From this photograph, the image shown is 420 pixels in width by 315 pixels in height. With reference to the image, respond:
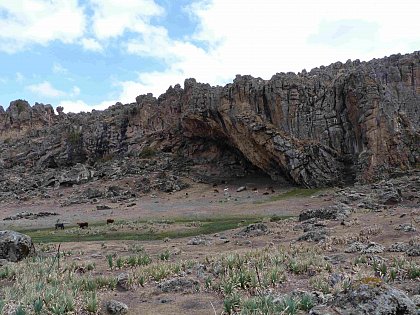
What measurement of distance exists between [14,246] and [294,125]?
148 feet

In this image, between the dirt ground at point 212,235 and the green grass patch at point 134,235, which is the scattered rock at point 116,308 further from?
the green grass patch at point 134,235

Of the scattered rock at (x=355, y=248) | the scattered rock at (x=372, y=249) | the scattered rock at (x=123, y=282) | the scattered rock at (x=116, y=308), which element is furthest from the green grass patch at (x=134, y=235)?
the scattered rock at (x=116, y=308)

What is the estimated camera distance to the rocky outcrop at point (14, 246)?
55.4 feet

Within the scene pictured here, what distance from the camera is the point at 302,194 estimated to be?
50156mm

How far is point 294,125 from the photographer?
2245 inches

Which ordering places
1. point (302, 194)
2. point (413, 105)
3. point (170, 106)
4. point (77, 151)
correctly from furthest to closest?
point (77, 151)
point (170, 106)
point (413, 105)
point (302, 194)

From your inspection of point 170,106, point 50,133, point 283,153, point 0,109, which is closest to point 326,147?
point 283,153

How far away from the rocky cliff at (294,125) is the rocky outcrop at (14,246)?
41.5 metres

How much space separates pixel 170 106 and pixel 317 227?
56.7 metres

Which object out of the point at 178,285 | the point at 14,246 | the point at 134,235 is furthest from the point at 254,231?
the point at 178,285

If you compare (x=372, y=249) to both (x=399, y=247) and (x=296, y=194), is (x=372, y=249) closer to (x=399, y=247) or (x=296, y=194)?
(x=399, y=247)

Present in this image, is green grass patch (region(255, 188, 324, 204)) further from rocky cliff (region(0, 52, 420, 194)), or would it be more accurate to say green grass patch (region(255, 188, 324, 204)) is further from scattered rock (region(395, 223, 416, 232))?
scattered rock (region(395, 223, 416, 232))

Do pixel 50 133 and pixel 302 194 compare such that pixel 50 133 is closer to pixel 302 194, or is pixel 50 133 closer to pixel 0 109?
pixel 0 109

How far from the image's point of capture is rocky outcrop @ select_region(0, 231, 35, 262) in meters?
16.9
